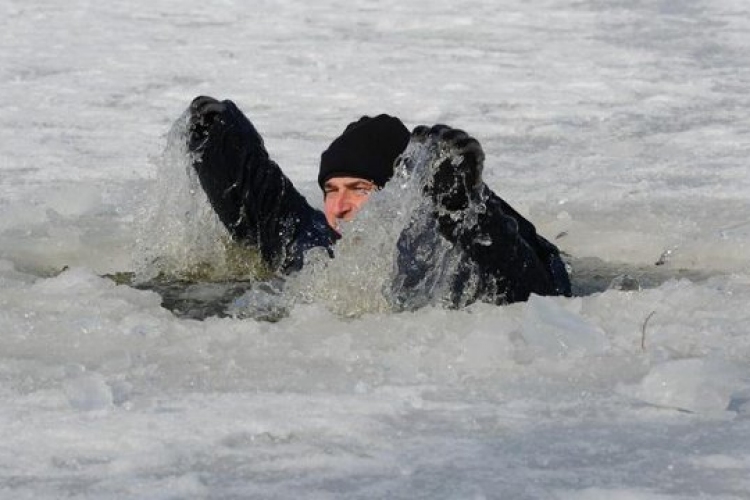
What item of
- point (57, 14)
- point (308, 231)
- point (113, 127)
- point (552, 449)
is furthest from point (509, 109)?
point (552, 449)

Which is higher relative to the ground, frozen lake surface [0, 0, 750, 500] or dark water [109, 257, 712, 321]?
frozen lake surface [0, 0, 750, 500]

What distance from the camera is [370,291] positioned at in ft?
14.3

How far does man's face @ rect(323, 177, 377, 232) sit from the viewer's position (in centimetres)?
499

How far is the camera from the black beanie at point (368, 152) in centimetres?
500

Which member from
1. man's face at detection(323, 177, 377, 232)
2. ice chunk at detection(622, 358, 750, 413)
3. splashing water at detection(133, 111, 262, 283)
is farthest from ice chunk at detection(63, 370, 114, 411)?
splashing water at detection(133, 111, 262, 283)

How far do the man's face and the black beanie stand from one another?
0.02m

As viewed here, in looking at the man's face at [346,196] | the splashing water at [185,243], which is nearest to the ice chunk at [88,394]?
the man's face at [346,196]

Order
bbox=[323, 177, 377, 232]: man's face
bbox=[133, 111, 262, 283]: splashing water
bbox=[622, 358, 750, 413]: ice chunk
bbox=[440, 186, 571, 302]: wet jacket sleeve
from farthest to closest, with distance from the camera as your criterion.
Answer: bbox=[133, 111, 262, 283]: splashing water → bbox=[323, 177, 377, 232]: man's face → bbox=[440, 186, 571, 302]: wet jacket sleeve → bbox=[622, 358, 750, 413]: ice chunk

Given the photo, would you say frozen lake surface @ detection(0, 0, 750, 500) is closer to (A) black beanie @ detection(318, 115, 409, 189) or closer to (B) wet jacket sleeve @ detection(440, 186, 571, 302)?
(B) wet jacket sleeve @ detection(440, 186, 571, 302)

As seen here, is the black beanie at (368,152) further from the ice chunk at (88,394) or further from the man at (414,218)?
the ice chunk at (88,394)

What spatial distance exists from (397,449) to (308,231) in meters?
2.38

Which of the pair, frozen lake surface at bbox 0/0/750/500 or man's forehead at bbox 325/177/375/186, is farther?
man's forehead at bbox 325/177/375/186

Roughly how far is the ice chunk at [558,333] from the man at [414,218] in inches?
19.7

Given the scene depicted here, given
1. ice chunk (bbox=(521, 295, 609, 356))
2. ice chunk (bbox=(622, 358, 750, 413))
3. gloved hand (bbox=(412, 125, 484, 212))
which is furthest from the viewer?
gloved hand (bbox=(412, 125, 484, 212))
